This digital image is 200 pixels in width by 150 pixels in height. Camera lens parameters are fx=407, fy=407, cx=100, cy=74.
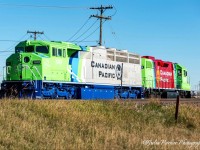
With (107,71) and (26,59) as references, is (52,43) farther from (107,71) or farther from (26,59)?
(107,71)

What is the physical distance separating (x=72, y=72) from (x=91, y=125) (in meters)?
11.7

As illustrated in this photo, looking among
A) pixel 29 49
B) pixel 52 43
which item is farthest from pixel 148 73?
pixel 29 49

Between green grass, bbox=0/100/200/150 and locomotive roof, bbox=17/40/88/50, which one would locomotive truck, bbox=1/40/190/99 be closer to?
locomotive roof, bbox=17/40/88/50

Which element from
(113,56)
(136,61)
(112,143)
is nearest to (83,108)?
(112,143)

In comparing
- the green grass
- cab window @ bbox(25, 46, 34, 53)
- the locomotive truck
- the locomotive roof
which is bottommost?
the green grass

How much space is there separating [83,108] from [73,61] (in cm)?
958

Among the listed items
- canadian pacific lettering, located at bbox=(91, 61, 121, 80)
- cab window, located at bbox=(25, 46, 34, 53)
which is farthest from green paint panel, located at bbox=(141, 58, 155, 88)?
cab window, located at bbox=(25, 46, 34, 53)

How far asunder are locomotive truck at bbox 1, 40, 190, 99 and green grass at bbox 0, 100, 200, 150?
466 centimetres

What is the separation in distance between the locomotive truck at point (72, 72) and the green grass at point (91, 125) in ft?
15.3

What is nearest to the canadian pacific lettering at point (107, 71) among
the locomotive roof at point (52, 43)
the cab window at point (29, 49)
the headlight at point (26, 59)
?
the locomotive roof at point (52, 43)

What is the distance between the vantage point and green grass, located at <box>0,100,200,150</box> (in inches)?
463

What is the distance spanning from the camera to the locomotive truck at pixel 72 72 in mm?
23562

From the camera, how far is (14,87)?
23.4m

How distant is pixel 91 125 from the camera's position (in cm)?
1439
